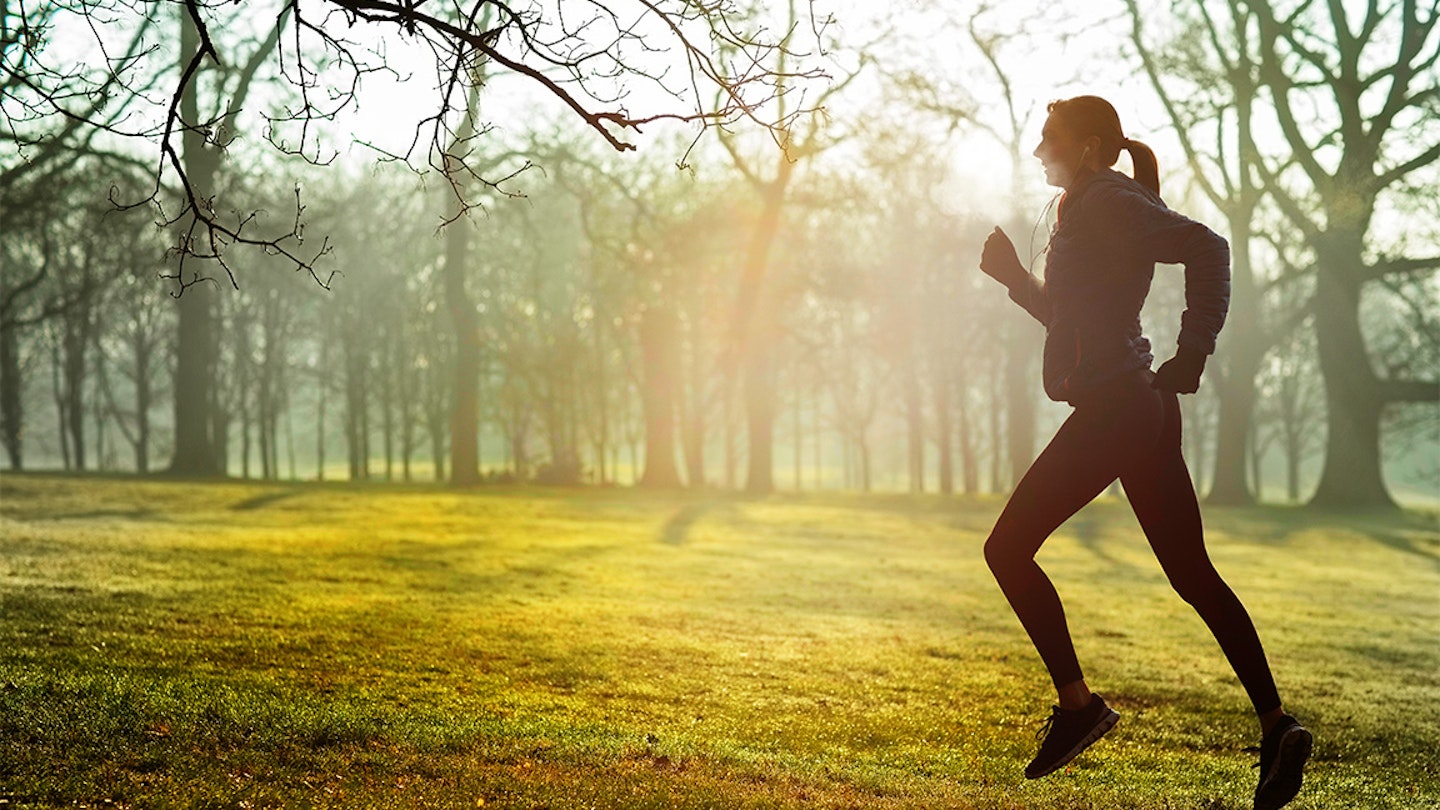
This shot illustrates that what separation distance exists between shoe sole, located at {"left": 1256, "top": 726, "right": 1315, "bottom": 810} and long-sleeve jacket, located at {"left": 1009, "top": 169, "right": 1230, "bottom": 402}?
4.69 feet

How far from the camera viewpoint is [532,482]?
111ft

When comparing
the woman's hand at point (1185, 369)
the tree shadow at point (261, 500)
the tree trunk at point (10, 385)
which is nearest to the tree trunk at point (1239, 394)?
the tree shadow at point (261, 500)

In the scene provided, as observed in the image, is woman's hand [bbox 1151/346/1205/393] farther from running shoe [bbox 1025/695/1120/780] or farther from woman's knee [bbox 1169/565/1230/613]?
running shoe [bbox 1025/695/1120/780]

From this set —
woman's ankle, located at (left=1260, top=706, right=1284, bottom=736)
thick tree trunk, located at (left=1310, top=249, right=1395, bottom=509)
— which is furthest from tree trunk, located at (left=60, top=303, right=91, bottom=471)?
woman's ankle, located at (left=1260, top=706, right=1284, bottom=736)

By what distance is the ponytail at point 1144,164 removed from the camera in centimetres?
455

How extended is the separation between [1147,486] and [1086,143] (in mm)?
1335

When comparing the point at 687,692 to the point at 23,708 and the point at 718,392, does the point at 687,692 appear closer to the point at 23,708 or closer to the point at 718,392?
the point at 23,708

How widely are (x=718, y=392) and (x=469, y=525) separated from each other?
2595 cm

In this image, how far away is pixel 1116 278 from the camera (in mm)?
4309

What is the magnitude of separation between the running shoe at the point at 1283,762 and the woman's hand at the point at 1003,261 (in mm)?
1949

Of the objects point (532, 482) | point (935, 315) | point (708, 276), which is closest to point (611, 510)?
point (532, 482)

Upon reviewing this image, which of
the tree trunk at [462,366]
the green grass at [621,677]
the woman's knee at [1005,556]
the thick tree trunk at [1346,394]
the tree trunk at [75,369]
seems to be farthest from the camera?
the tree trunk at [75,369]

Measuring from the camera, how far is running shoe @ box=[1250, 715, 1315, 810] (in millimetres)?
4234

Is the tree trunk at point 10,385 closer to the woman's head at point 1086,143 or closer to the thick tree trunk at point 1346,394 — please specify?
the thick tree trunk at point 1346,394
